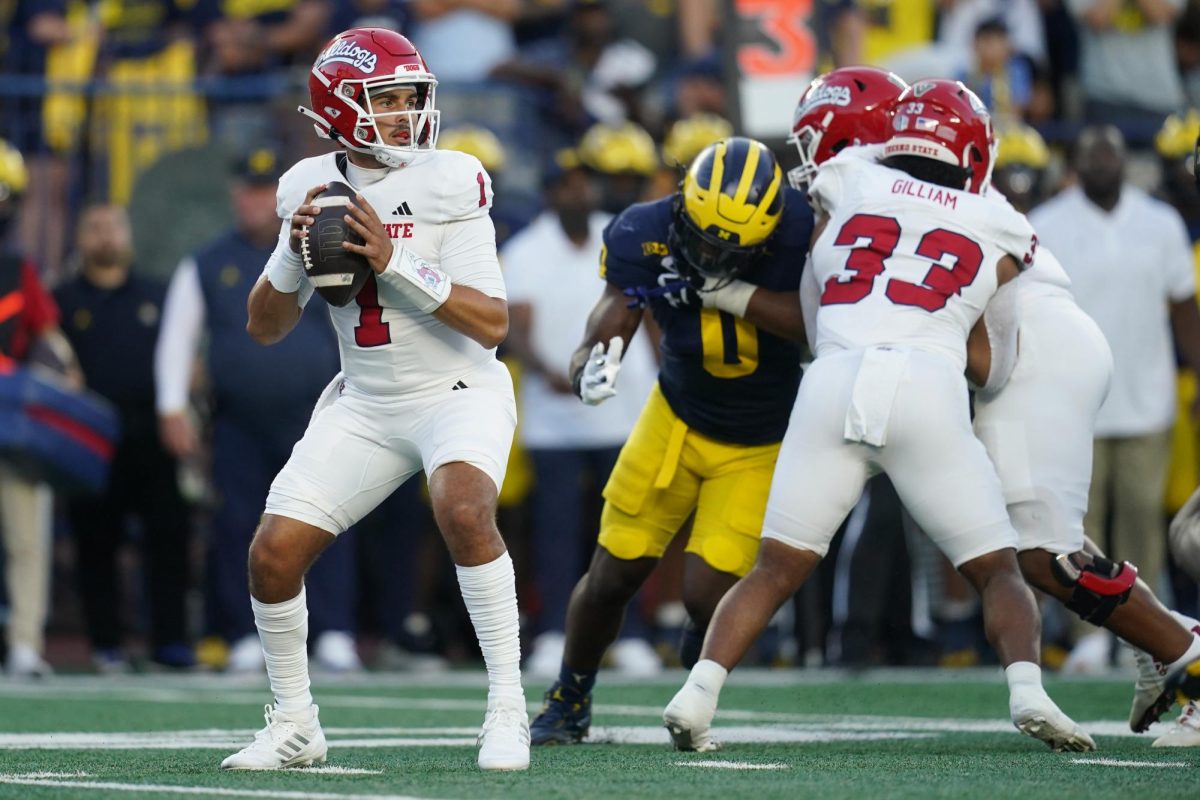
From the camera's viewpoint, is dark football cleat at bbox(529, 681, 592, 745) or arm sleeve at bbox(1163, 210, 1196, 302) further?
arm sleeve at bbox(1163, 210, 1196, 302)

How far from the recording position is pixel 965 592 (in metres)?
10.3

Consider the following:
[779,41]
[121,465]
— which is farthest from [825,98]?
[121,465]

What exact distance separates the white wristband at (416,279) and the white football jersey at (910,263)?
1119mm

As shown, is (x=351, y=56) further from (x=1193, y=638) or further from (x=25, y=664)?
(x=25, y=664)

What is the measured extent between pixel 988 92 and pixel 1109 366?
5.90m

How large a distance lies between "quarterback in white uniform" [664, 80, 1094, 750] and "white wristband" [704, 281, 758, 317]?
0.23m

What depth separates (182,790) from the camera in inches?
186

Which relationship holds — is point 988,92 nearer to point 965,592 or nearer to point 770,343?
point 965,592

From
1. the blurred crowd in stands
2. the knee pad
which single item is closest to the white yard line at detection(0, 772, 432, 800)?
the knee pad

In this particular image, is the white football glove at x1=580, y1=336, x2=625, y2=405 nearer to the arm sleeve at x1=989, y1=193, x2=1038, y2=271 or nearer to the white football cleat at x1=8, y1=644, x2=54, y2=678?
the arm sleeve at x1=989, y1=193, x2=1038, y2=271

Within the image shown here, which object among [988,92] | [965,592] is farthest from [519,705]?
[988,92]

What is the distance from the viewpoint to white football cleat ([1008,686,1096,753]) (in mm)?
5418

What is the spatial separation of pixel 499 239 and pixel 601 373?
5.36 meters

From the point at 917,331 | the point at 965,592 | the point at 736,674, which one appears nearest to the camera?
the point at 917,331
